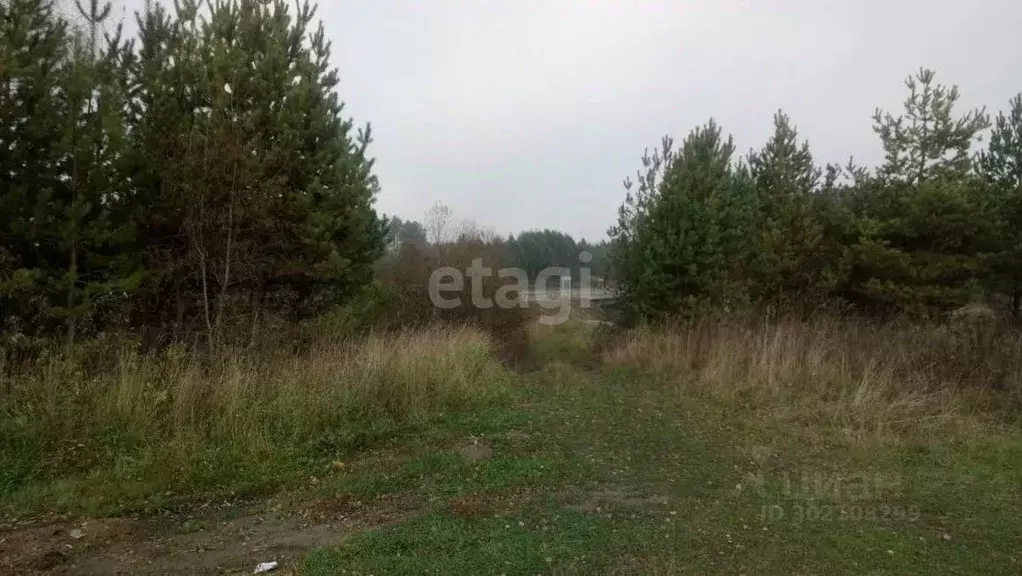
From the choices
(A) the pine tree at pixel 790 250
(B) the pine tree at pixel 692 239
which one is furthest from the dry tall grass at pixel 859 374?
(A) the pine tree at pixel 790 250

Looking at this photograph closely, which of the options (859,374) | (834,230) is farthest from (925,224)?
(859,374)

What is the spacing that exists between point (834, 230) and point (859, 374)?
1004 cm

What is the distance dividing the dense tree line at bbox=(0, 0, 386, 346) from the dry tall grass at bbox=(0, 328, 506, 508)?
6.85 ft

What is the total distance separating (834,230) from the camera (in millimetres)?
17312

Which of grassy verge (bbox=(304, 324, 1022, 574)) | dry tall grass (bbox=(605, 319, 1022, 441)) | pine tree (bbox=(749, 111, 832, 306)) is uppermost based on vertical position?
pine tree (bbox=(749, 111, 832, 306))

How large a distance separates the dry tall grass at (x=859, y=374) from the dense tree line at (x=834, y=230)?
331cm

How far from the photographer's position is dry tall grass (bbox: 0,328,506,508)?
5352 mm

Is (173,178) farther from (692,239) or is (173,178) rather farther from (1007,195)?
(1007,195)

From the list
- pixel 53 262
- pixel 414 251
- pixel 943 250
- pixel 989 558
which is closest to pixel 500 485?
pixel 989 558

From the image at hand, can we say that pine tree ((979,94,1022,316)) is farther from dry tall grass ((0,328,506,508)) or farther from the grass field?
dry tall grass ((0,328,506,508))

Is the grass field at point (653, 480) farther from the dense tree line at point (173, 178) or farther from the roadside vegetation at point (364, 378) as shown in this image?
the dense tree line at point (173, 178)

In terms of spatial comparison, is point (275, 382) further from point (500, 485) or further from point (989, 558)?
point (989, 558)

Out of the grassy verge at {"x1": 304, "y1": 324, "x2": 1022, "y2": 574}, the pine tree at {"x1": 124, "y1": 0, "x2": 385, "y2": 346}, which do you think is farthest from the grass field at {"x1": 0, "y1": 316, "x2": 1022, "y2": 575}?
the pine tree at {"x1": 124, "y1": 0, "x2": 385, "y2": 346}

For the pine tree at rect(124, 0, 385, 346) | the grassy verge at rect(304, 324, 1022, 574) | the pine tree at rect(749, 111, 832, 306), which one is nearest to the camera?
the grassy verge at rect(304, 324, 1022, 574)
